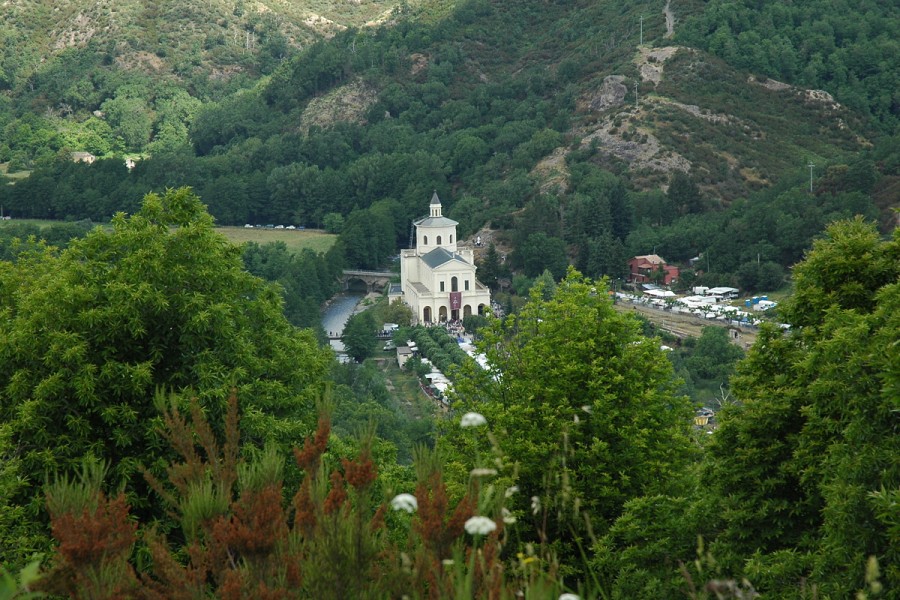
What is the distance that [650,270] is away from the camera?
6006cm

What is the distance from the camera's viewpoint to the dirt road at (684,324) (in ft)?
150

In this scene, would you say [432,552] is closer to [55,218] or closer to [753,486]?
[753,486]

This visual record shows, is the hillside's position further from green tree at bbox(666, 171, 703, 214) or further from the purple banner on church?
the purple banner on church

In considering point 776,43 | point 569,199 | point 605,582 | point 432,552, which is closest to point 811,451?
point 605,582

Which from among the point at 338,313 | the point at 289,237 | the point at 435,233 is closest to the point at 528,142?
the point at 289,237

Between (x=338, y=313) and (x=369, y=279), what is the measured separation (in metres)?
7.02

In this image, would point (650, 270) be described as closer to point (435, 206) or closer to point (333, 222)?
point (435, 206)

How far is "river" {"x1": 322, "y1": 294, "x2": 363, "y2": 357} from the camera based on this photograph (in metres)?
56.5

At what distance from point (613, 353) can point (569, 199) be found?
56079mm

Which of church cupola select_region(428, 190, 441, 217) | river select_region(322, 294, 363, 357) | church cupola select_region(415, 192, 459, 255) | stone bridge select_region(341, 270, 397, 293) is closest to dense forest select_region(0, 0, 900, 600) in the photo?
river select_region(322, 294, 363, 357)

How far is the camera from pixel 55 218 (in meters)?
82.7

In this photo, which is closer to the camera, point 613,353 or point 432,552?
point 432,552

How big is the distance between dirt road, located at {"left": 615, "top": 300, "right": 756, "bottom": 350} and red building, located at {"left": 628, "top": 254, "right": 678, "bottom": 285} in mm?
5340

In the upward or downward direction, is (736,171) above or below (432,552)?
below
